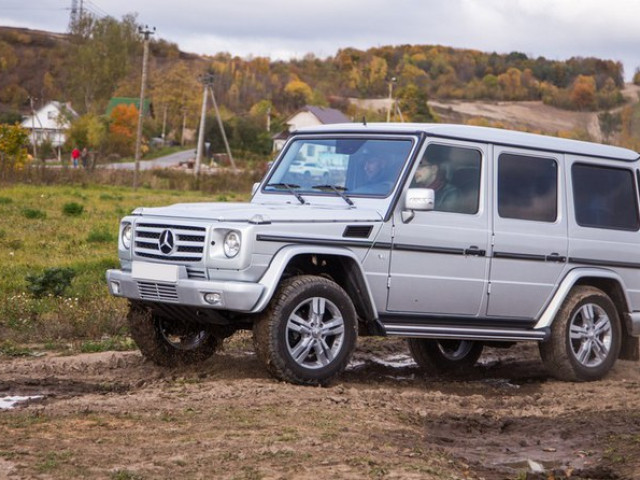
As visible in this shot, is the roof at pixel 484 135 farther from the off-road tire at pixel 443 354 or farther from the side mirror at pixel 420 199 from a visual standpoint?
the off-road tire at pixel 443 354

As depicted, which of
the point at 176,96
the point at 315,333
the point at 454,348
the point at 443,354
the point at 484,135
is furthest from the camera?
the point at 176,96

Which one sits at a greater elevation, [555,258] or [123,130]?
[123,130]

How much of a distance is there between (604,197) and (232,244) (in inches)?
160

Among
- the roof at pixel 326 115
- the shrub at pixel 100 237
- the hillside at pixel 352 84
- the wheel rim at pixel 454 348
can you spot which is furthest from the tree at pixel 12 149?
the roof at pixel 326 115

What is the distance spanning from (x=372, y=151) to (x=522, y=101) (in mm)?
113649

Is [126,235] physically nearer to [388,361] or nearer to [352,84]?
[388,361]

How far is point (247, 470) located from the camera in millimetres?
5809

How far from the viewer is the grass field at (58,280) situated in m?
11.5

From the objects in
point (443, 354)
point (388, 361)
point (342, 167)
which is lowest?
point (388, 361)

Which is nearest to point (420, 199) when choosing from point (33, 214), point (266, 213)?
point (266, 213)

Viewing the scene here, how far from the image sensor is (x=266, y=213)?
8.30 metres

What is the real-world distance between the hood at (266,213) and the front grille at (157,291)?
49cm

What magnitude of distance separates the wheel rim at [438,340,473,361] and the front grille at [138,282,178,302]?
334cm

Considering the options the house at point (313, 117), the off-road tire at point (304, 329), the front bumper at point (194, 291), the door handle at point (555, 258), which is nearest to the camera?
the front bumper at point (194, 291)
